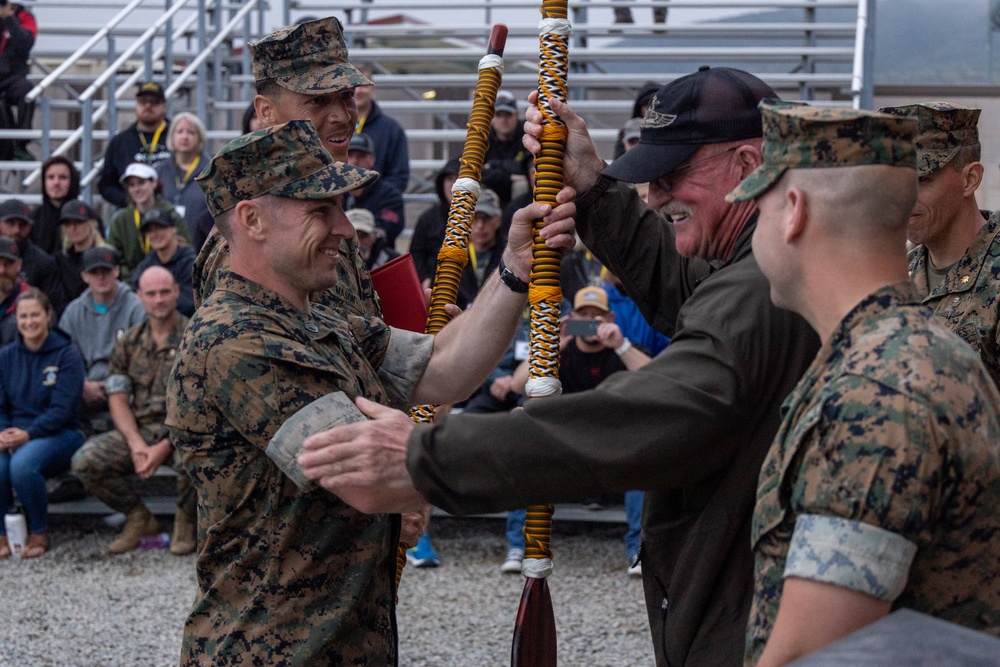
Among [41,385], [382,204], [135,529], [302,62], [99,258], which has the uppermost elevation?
[302,62]

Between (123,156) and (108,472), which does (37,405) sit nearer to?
(108,472)

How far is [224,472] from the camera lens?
2570 mm

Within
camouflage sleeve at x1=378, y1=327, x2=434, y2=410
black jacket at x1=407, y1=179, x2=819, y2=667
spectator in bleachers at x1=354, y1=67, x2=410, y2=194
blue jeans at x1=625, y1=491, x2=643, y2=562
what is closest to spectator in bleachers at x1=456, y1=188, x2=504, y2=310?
spectator in bleachers at x1=354, y1=67, x2=410, y2=194

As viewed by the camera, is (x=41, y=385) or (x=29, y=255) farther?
(x=29, y=255)

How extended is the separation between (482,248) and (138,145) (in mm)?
3228

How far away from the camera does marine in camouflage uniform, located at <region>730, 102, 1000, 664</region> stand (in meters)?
1.66

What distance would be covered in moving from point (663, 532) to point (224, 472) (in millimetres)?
948

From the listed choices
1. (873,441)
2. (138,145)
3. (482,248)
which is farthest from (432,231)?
(873,441)

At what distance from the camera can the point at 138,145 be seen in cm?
919

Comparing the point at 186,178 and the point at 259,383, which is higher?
the point at 259,383

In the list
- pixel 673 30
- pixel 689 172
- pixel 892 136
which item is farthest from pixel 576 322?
pixel 673 30

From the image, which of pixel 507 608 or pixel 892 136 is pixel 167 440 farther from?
pixel 892 136

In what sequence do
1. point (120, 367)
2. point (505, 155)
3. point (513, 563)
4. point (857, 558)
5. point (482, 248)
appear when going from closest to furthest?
point (857, 558)
point (513, 563)
point (482, 248)
point (120, 367)
point (505, 155)

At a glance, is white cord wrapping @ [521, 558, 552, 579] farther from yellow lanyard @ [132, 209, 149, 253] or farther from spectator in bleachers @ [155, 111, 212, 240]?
yellow lanyard @ [132, 209, 149, 253]
